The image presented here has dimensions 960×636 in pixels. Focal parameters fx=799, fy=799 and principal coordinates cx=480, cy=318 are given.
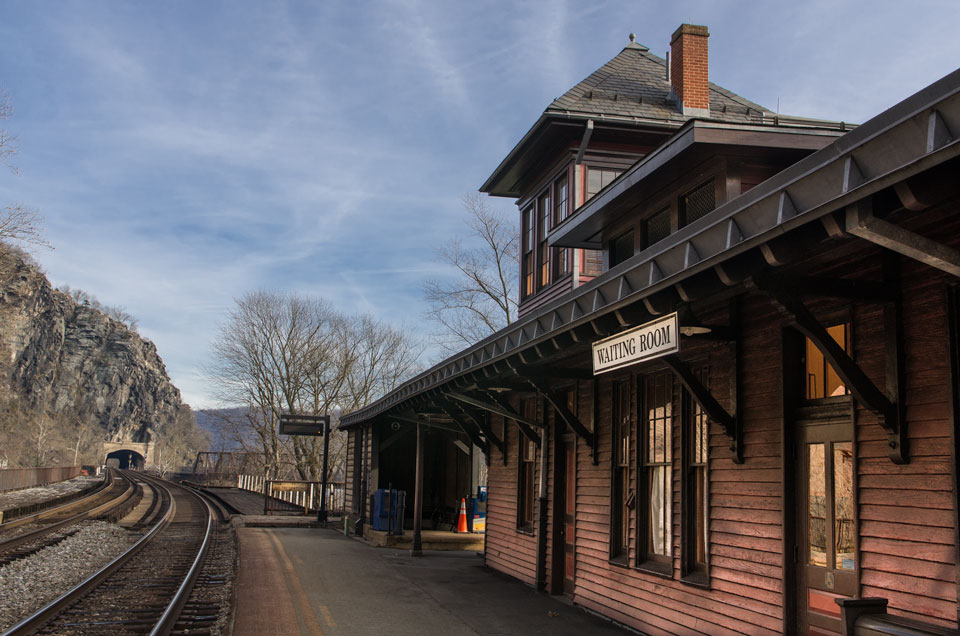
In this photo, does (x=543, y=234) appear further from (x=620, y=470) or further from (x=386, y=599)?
(x=386, y=599)

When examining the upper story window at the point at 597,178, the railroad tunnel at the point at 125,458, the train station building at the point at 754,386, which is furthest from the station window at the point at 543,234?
the railroad tunnel at the point at 125,458

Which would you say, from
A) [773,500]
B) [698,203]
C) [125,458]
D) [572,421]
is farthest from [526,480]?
[125,458]

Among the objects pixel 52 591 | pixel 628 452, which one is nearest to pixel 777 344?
pixel 628 452

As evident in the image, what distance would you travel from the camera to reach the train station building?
4.66 m

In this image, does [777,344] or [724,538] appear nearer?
[777,344]

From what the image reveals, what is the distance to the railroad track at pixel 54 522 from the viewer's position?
647 inches

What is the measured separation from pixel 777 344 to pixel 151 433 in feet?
563

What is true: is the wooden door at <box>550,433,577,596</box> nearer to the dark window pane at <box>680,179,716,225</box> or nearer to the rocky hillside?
the dark window pane at <box>680,179,716,225</box>

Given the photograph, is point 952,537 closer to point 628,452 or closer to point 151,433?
point 628,452

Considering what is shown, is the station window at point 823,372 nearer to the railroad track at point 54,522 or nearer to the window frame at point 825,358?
the window frame at point 825,358

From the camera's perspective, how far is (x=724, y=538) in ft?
24.2

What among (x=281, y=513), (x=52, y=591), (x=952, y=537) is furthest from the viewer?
(x=281, y=513)

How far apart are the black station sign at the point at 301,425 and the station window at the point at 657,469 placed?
19.1 meters

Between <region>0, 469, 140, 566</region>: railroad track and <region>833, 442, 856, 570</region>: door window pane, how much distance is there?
14.0 metres
